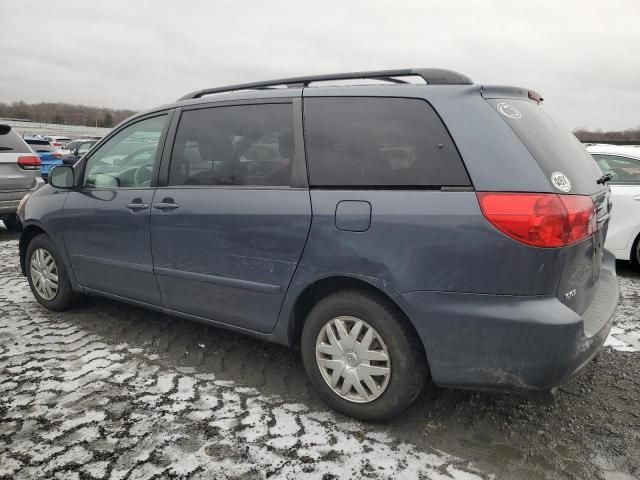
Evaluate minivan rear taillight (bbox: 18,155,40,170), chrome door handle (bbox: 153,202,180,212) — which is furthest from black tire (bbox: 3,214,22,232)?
chrome door handle (bbox: 153,202,180,212)

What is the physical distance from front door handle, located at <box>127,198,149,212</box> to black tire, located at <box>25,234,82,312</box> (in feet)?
3.81

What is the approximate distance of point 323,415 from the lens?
2.77 meters

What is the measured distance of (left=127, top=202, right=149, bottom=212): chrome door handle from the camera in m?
3.41

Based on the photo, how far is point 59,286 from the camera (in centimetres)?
427

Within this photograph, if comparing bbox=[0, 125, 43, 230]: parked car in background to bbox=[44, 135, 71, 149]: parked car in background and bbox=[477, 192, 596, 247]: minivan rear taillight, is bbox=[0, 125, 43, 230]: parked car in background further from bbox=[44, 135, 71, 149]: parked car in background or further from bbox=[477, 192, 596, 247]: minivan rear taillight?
bbox=[44, 135, 71, 149]: parked car in background

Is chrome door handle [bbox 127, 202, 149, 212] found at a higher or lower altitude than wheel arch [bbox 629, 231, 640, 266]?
higher

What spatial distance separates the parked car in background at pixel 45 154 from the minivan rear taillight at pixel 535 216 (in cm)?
1836

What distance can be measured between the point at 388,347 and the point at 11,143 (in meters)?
7.93

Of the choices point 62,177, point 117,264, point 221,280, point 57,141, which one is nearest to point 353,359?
point 221,280

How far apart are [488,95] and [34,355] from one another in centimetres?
331

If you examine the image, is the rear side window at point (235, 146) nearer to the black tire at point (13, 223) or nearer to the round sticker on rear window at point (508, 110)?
the round sticker on rear window at point (508, 110)

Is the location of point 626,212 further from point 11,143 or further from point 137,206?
point 11,143

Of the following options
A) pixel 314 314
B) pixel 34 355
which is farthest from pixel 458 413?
pixel 34 355

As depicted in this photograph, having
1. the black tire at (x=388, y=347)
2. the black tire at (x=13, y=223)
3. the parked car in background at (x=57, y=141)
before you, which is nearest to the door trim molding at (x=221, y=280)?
the black tire at (x=388, y=347)
